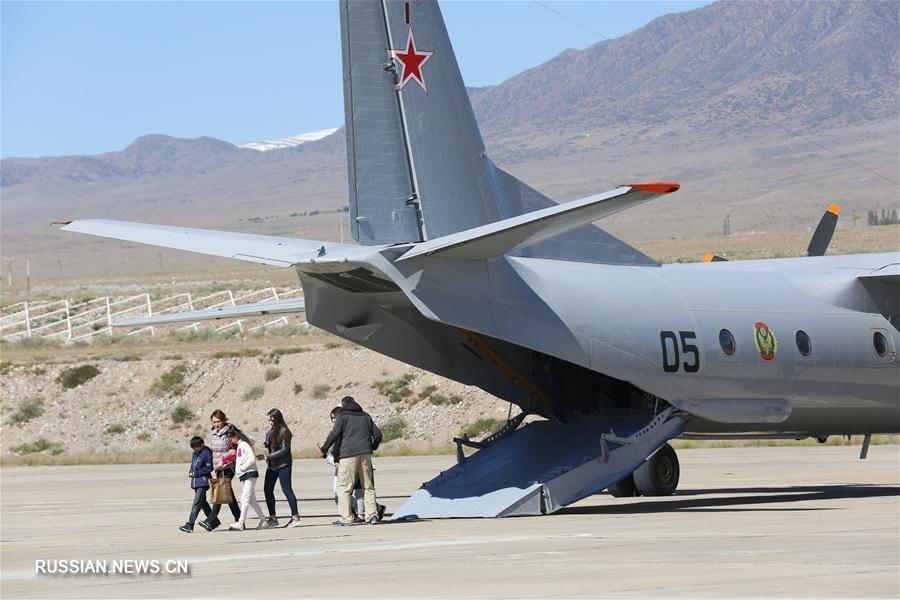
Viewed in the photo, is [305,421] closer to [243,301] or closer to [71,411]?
[71,411]

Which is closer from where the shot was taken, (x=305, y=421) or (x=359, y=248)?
(x=359, y=248)

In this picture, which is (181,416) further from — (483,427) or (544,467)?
(544,467)

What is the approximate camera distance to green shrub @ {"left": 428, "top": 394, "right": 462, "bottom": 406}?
49156mm

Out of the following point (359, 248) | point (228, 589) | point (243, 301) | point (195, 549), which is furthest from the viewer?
point (243, 301)

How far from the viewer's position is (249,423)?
2005 inches

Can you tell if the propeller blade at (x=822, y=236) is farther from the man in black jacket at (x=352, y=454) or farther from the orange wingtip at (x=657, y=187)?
the orange wingtip at (x=657, y=187)

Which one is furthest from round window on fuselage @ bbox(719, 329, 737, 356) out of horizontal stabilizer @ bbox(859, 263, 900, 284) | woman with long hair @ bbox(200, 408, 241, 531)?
woman with long hair @ bbox(200, 408, 241, 531)

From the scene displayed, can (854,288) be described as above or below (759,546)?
above

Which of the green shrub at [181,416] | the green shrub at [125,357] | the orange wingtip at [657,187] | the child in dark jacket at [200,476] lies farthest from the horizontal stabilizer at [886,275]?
the green shrub at [125,357]

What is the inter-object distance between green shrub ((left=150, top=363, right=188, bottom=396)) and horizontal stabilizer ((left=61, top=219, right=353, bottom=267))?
34.9 metres

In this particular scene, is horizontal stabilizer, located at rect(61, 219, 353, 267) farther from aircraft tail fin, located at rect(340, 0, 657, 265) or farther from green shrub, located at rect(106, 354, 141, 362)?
green shrub, located at rect(106, 354, 141, 362)

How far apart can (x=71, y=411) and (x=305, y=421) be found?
10.3 meters

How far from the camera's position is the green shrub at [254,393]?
52656mm

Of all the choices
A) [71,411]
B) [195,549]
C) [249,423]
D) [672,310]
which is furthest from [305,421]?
[195,549]
